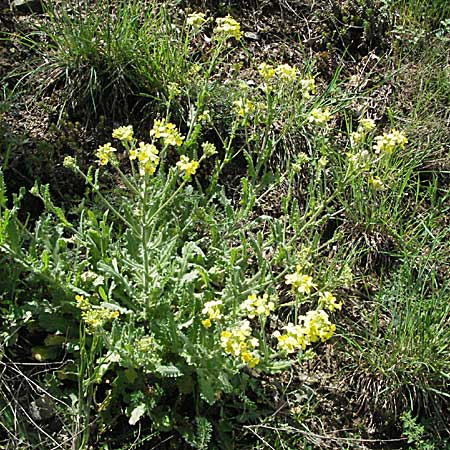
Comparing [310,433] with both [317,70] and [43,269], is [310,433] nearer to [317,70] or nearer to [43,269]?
[43,269]

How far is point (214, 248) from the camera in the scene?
280 centimetres

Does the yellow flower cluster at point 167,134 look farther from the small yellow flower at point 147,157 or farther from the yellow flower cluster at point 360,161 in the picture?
the yellow flower cluster at point 360,161

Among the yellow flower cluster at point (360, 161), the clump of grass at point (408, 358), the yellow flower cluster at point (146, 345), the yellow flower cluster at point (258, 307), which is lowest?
the clump of grass at point (408, 358)

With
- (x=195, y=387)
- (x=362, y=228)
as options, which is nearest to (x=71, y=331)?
(x=195, y=387)

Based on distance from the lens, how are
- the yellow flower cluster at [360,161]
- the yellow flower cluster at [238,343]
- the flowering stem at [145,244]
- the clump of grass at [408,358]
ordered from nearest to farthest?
the yellow flower cluster at [238,343] → the flowering stem at [145,244] → the yellow flower cluster at [360,161] → the clump of grass at [408,358]

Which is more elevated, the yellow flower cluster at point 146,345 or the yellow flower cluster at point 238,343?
the yellow flower cluster at point 238,343

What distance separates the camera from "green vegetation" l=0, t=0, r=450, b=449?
2496 millimetres

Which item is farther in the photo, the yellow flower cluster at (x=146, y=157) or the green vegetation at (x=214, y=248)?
the green vegetation at (x=214, y=248)

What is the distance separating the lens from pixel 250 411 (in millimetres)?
2697

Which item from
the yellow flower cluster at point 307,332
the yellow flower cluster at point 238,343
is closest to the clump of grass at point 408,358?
the yellow flower cluster at point 307,332

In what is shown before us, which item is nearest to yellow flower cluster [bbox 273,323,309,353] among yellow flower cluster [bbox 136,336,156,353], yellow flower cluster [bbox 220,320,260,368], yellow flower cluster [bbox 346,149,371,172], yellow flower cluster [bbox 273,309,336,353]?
yellow flower cluster [bbox 273,309,336,353]

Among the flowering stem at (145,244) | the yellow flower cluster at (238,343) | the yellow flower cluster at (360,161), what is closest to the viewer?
the yellow flower cluster at (238,343)

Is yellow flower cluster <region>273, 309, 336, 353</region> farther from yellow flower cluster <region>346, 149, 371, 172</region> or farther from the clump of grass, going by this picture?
the clump of grass

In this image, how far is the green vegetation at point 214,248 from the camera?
2.50 metres
